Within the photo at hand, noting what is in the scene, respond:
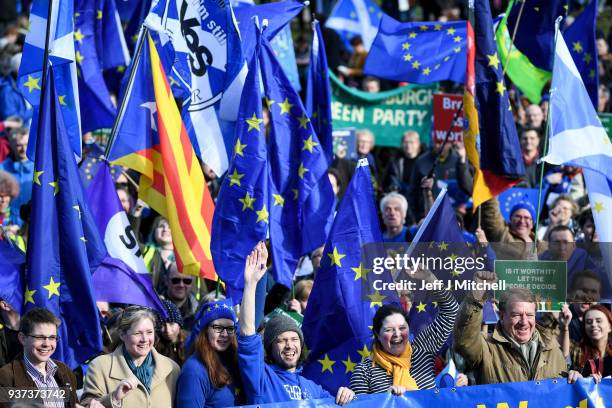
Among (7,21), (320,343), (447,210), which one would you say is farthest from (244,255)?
(7,21)

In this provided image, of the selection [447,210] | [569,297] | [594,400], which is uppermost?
[447,210]

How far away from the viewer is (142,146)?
32.8 feet

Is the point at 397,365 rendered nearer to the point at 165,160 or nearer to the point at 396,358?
the point at 396,358

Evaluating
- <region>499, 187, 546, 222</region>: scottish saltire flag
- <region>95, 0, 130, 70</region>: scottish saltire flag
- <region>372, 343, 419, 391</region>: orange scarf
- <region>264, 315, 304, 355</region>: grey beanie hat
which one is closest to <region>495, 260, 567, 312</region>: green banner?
<region>372, 343, 419, 391</region>: orange scarf

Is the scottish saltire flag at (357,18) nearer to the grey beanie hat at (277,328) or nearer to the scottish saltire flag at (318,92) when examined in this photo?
the scottish saltire flag at (318,92)

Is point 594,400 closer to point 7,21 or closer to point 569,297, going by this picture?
point 569,297

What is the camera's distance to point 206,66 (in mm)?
10781

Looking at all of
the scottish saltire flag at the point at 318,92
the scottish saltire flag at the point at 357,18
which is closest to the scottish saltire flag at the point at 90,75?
the scottish saltire flag at the point at 318,92

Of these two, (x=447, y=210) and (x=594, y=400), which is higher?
(x=447, y=210)

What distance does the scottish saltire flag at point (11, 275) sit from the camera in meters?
8.43

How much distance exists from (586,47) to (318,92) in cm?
269

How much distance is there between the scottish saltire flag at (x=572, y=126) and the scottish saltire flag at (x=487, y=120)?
1.87 ft

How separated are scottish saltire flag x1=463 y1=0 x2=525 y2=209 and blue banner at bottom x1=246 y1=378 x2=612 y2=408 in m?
2.73

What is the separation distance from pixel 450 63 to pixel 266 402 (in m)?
5.97
